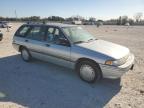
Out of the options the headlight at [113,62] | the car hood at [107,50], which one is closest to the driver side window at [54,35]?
the car hood at [107,50]

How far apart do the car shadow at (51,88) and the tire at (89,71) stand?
0.55 ft

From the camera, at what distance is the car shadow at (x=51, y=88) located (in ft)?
12.9

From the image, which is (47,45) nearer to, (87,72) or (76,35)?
(76,35)

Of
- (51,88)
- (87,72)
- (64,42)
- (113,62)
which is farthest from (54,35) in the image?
(113,62)

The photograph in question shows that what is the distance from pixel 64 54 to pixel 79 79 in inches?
36.7

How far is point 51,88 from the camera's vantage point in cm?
467

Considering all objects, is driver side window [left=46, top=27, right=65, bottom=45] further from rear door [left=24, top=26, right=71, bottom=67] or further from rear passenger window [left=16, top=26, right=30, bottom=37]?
rear passenger window [left=16, top=26, right=30, bottom=37]

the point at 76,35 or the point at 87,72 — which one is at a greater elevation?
the point at 76,35

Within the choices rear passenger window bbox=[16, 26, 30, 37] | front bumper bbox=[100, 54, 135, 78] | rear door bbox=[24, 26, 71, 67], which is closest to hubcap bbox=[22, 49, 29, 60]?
rear door bbox=[24, 26, 71, 67]

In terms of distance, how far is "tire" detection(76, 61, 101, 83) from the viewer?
185 inches

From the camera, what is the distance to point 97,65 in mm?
4660

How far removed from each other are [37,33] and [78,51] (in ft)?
7.28

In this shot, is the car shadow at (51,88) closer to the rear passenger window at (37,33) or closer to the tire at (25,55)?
the tire at (25,55)

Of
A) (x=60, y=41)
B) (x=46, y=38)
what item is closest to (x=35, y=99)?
(x=60, y=41)
